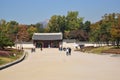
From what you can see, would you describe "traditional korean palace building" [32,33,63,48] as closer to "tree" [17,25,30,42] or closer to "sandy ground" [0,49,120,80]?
"tree" [17,25,30,42]

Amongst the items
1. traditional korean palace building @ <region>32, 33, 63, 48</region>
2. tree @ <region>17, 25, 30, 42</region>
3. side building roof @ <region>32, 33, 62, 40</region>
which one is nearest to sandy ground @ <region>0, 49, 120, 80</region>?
side building roof @ <region>32, 33, 62, 40</region>

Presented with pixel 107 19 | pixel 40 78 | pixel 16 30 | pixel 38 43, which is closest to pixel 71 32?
pixel 38 43

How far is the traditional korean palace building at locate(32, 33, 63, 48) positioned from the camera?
107 metres

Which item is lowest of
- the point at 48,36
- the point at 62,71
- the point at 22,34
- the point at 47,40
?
the point at 62,71

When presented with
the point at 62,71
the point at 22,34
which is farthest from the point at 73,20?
the point at 62,71

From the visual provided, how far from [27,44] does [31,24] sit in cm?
2348

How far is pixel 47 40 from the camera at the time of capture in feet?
355

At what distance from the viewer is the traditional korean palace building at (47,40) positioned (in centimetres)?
10710

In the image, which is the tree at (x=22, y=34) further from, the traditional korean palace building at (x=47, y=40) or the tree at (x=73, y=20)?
the tree at (x=73, y=20)

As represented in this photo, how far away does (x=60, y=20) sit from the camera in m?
113

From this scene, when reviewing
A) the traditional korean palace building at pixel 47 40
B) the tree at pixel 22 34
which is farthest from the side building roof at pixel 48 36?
the tree at pixel 22 34

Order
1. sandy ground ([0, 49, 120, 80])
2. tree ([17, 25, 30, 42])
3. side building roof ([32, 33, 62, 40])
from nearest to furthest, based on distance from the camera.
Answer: sandy ground ([0, 49, 120, 80])
side building roof ([32, 33, 62, 40])
tree ([17, 25, 30, 42])

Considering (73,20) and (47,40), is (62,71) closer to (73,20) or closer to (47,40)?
(47,40)

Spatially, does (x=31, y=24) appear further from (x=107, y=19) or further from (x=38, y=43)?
(x=107, y=19)
